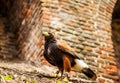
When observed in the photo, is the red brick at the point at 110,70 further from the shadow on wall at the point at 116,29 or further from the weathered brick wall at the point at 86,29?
the shadow on wall at the point at 116,29

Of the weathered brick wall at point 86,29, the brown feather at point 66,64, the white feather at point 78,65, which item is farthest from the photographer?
the weathered brick wall at point 86,29

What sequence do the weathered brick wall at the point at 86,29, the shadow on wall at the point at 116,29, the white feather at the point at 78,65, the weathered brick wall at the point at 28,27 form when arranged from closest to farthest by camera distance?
the white feather at the point at 78,65
the weathered brick wall at the point at 86,29
the weathered brick wall at the point at 28,27
the shadow on wall at the point at 116,29

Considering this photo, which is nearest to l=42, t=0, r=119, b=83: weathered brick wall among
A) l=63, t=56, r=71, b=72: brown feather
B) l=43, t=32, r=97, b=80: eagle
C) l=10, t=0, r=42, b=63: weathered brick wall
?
l=10, t=0, r=42, b=63: weathered brick wall

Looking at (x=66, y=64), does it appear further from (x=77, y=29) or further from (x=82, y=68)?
(x=77, y=29)

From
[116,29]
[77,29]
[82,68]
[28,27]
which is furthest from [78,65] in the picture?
[116,29]

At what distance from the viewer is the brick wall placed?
5984 millimetres

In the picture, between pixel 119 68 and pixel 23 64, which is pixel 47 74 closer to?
pixel 23 64

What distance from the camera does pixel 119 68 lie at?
6832mm

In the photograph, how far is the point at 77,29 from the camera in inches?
243

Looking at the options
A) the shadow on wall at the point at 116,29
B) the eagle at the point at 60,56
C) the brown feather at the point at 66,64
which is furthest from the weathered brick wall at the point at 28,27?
the shadow on wall at the point at 116,29

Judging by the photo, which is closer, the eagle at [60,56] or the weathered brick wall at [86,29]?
the eagle at [60,56]

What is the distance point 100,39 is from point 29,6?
1286 mm

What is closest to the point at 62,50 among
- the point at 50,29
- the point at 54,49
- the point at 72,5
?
the point at 54,49

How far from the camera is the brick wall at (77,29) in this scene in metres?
5.98
